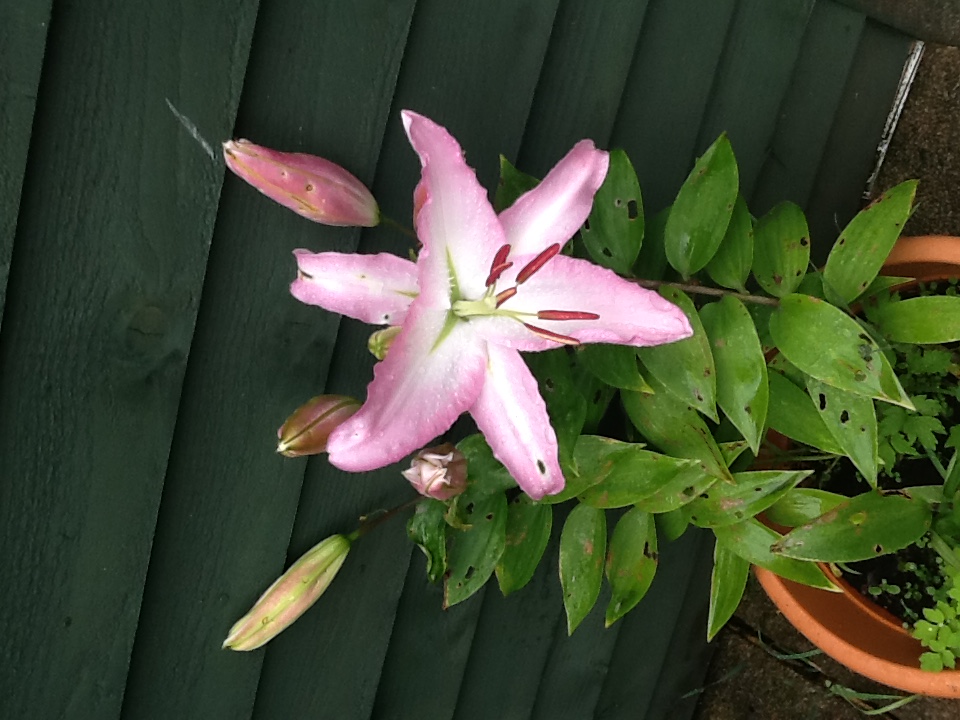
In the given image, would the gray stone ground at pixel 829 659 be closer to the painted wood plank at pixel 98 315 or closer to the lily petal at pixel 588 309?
the lily petal at pixel 588 309

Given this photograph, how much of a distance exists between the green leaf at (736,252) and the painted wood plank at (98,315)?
19.6 inches

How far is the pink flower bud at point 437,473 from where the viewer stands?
62 centimetres

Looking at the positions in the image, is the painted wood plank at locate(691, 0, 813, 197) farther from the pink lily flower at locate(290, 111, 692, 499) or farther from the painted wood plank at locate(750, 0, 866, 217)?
the pink lily flower at locate(290, 111, 692, 499)

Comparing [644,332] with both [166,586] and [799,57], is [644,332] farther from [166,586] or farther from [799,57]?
[799,57]

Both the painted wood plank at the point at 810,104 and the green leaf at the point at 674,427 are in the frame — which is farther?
the painted wood plank at the point at 810,104

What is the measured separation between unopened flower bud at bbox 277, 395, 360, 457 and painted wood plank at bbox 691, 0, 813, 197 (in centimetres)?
61

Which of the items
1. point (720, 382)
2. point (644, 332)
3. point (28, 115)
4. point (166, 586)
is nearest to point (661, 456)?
point (720, 382)

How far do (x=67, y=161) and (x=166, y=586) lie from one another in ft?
1.31

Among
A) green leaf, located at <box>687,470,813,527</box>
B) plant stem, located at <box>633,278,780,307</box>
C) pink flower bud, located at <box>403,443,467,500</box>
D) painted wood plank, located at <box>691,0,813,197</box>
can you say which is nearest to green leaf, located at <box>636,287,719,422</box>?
plant stem, located at <box>633,278,780,307</box>

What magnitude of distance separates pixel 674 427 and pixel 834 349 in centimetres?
17

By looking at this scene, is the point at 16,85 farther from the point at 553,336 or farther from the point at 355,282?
the point at 553,336

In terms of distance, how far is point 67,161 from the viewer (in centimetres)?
58

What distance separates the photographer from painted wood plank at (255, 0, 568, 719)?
0.74 meters

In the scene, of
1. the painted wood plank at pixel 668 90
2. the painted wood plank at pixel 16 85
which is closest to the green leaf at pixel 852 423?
the painted wood plank at pixel 668 90
